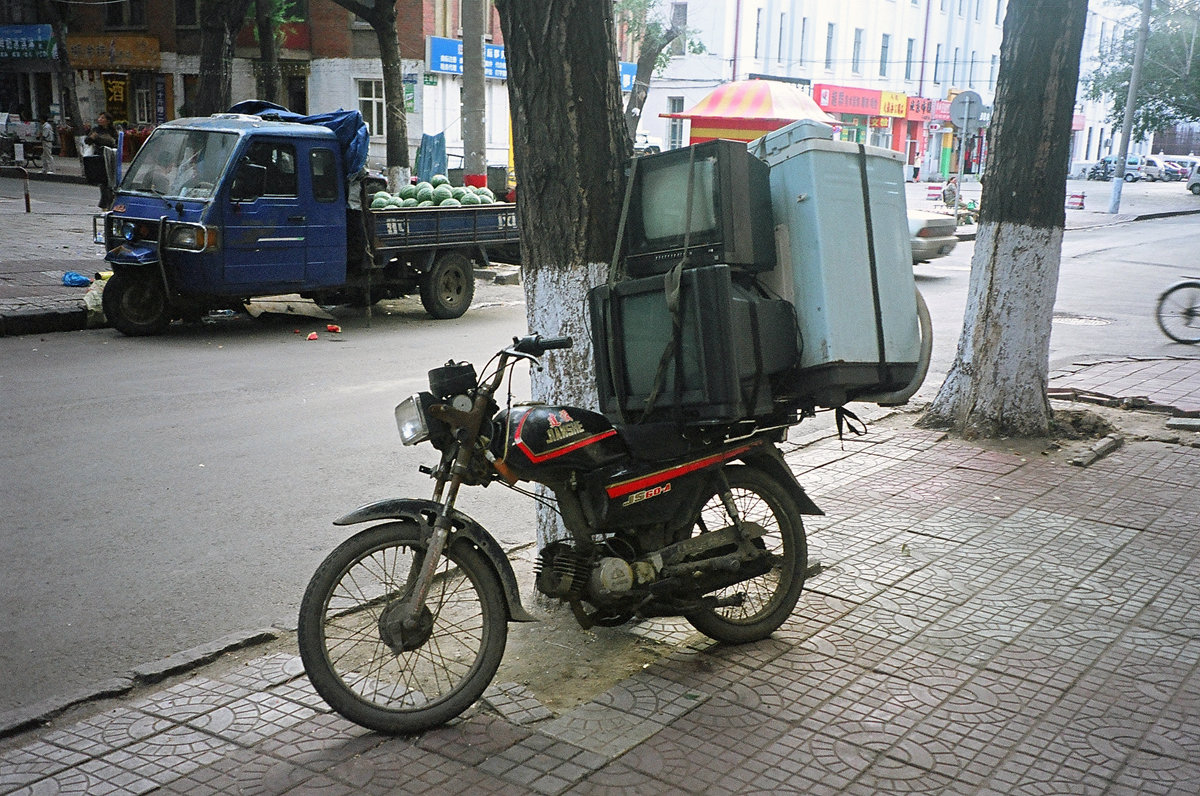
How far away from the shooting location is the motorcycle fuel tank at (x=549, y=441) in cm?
373

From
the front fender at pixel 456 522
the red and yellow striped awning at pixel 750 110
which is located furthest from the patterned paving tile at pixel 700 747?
the red and yellow striped awning at pixel 750 110

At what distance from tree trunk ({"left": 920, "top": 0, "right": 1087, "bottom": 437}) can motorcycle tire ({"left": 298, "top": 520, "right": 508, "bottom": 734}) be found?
5048 millimetres

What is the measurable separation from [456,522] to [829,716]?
1.44 m

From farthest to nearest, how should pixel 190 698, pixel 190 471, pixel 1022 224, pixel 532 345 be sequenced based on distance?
pixel 1022 224
pixel 190 471
pixel 190 698
pixel 532 345

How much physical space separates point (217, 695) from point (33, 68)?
45388 millimetres

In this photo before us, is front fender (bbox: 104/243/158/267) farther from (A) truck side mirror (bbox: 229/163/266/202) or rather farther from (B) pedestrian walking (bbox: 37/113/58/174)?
(B) pedestrian walking (bbox: 37/113/58/174)

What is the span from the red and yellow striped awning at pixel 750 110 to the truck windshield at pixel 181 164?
16.2 metres

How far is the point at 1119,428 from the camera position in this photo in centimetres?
827

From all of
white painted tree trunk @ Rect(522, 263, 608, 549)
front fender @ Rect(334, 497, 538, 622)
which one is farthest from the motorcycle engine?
white painted tree trunk @ Rect(522, 263, 608, 549)

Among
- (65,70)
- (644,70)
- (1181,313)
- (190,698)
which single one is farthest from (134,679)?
(65,70)

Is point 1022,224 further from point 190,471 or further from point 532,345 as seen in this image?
point 190,471

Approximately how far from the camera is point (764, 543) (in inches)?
173

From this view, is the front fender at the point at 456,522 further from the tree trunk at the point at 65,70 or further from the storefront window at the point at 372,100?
the tree trunk at the point at 65,70

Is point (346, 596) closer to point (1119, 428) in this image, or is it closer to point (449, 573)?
point (449, 573)
